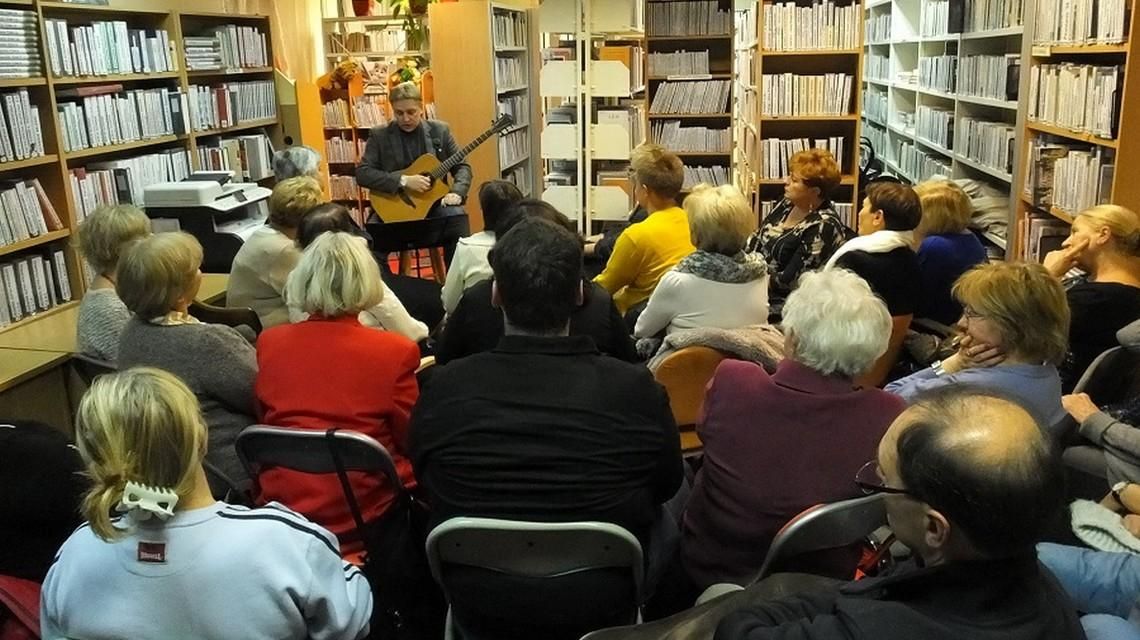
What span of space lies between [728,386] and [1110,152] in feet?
9.18

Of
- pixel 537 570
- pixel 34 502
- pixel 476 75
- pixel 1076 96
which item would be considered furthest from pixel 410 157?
pixel 537 570

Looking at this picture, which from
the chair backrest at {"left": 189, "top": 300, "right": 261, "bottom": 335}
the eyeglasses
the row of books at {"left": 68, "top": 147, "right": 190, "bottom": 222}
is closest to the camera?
the eyeglasses

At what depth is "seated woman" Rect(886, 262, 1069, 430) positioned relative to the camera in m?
2.10

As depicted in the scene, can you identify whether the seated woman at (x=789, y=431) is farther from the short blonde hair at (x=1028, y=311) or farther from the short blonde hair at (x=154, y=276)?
the short blonde hair at (x=154, y=276)

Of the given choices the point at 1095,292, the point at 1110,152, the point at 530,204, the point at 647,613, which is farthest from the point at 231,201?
the point at 1110,152

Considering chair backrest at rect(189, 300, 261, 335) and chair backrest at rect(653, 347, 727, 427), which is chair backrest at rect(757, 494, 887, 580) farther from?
chair backrest at rect(189, 300, 261, 335)

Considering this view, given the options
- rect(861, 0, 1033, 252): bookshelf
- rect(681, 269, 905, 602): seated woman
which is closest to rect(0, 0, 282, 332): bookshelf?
rect(681, 269, 905, 602): seated woman

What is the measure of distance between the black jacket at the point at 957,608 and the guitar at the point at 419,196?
4.55 metres

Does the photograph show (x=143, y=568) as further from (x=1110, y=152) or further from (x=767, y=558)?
(x=1110, y=152)

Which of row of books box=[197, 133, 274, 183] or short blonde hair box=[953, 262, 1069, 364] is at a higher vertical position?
row of books box=[197, 133, 274, 183]

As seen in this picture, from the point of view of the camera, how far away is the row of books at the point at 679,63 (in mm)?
6297

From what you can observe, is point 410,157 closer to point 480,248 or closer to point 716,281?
point 480,248

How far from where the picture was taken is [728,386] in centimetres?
187

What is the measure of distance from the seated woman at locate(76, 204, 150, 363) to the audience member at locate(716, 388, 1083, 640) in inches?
95.4
